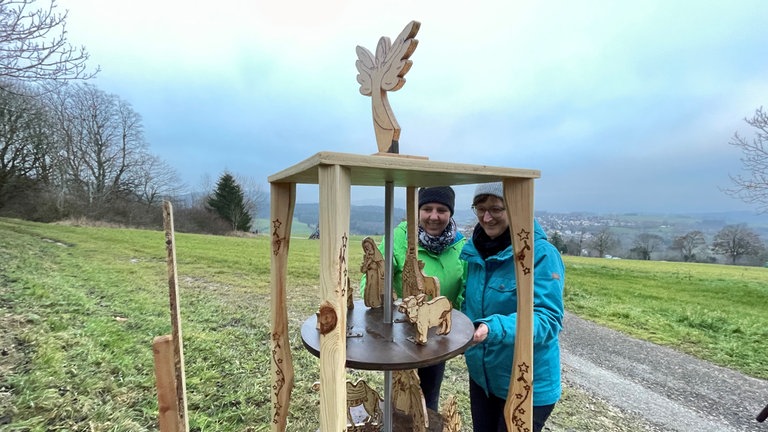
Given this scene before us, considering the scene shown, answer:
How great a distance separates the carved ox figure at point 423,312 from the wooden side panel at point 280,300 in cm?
59

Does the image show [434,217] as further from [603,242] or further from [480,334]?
[603,242]

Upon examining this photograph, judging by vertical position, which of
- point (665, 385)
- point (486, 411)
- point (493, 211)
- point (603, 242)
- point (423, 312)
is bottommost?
point (665, 385)

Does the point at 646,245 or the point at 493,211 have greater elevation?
the point at 493,211

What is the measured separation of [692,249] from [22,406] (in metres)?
26.2

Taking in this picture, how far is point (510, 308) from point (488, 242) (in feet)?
1.14

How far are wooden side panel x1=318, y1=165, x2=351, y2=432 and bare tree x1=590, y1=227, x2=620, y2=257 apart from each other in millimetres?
23733

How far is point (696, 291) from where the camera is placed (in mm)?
9484

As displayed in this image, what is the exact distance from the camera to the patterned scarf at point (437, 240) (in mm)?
2281

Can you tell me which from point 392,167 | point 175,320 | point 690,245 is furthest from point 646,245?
point 175,320

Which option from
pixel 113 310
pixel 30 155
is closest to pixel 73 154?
pixel 30 155

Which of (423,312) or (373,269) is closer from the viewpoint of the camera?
(423,312)

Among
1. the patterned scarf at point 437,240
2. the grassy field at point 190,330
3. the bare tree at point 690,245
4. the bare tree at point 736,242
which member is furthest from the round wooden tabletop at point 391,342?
the bare tree at point 690,245

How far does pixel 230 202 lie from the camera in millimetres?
22094

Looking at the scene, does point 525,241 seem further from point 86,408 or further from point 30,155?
point 30,155
